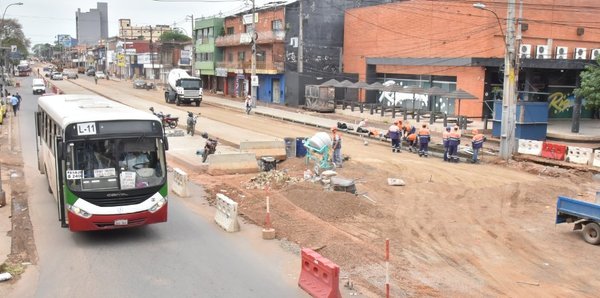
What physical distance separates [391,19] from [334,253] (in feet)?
139

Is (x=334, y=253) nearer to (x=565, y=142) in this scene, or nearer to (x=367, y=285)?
(x=367, y=285)

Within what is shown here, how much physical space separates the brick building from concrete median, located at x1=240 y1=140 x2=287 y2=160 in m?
19.8

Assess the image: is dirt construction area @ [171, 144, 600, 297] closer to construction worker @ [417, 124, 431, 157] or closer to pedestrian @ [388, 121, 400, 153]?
construction worker @ [417, 124, 431, 157]

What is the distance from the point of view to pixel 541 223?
15.3 metres

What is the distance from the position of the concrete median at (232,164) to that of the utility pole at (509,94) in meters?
11.5

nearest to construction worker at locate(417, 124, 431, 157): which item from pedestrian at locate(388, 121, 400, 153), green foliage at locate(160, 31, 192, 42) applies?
pedestrian at locate(388, 121, 400, 153)

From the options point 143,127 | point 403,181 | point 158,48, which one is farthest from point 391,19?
point 158,48

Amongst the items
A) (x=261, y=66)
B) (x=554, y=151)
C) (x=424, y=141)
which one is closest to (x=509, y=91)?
(x=554, y=151)

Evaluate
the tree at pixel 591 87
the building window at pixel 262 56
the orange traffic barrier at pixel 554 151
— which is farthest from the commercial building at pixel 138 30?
the orange traffic barrier at pixel 554 151

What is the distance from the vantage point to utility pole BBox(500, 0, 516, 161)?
80.7 ft

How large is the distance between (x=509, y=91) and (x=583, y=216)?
1268 cm

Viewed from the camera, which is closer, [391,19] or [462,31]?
[462,31]

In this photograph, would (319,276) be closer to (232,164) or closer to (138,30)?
(232,164)

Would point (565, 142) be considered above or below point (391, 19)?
below
